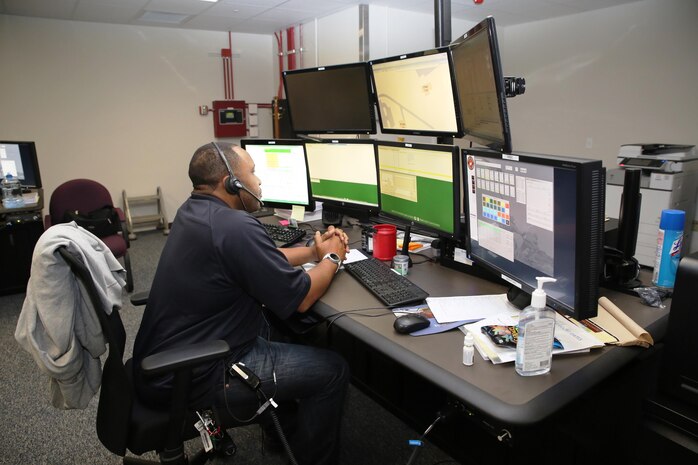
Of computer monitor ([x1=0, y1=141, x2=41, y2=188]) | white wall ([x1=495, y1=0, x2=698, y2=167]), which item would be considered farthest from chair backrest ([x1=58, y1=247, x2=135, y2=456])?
white wall ([x1=495, y1=0, x2=698, y2=167])

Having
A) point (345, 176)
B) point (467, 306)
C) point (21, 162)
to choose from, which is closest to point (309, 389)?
point (467, 306)

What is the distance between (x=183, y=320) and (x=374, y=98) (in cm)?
148

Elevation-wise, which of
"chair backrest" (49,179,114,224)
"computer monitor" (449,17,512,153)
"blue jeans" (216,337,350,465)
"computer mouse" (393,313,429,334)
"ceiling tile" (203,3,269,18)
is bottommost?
"blue jeans" (216,337,350,465)

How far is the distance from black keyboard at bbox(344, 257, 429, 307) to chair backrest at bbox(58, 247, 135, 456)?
80 centimetres

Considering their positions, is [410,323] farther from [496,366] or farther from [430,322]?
[496,366]

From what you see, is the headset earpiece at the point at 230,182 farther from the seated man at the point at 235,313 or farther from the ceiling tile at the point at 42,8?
the ceiling tile at the point at 42,8

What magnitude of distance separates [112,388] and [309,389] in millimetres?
579

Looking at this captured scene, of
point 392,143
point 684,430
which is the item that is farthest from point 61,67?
point 684,430

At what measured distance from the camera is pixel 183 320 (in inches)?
58.0

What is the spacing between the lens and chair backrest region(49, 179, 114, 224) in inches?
143

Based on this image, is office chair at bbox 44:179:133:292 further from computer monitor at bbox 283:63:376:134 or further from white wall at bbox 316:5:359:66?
white wall at bbox 316:5:359:66

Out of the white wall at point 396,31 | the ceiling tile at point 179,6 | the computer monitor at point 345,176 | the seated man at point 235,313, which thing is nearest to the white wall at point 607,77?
the white wall at point 396,31

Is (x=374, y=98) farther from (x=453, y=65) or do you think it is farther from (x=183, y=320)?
(x=183, y=320)

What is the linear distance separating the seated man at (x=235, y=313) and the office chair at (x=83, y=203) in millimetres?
2371
